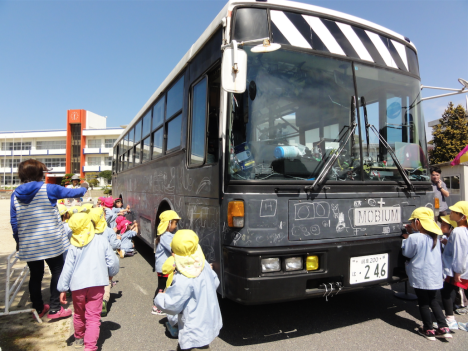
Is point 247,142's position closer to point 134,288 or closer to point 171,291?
point 171,291

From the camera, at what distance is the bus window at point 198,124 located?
367 centimetres

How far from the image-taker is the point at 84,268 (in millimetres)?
3066

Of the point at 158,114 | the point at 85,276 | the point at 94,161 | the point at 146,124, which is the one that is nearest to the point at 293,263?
the point at 85,276

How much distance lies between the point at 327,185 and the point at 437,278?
58.6 inches

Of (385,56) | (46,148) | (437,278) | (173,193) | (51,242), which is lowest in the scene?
(437,278)

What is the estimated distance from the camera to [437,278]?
132 inches

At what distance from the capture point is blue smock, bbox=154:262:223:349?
2410 millimetres

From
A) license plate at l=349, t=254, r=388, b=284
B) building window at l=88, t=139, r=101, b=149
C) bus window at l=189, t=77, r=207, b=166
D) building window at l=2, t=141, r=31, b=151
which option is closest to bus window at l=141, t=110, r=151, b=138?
bus window at l=189, t=77, r=207, b=166

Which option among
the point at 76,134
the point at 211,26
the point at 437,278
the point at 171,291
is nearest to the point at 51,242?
the point at 171,291

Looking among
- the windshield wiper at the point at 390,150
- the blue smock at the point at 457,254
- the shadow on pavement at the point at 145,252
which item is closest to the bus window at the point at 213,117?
the windshield wiper at the point at 390,150

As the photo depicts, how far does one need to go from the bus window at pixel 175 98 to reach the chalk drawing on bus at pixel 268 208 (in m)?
2.23

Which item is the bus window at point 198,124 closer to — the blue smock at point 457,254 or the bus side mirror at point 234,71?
the bus side mirror at point 234,71

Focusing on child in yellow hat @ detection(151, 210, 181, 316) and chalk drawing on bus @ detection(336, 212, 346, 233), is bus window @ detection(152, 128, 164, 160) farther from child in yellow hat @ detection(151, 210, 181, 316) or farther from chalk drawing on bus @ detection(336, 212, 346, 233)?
chalk drawing on bus @ detection(336, 212, 346, 233)

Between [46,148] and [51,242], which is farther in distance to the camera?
[46,148]
